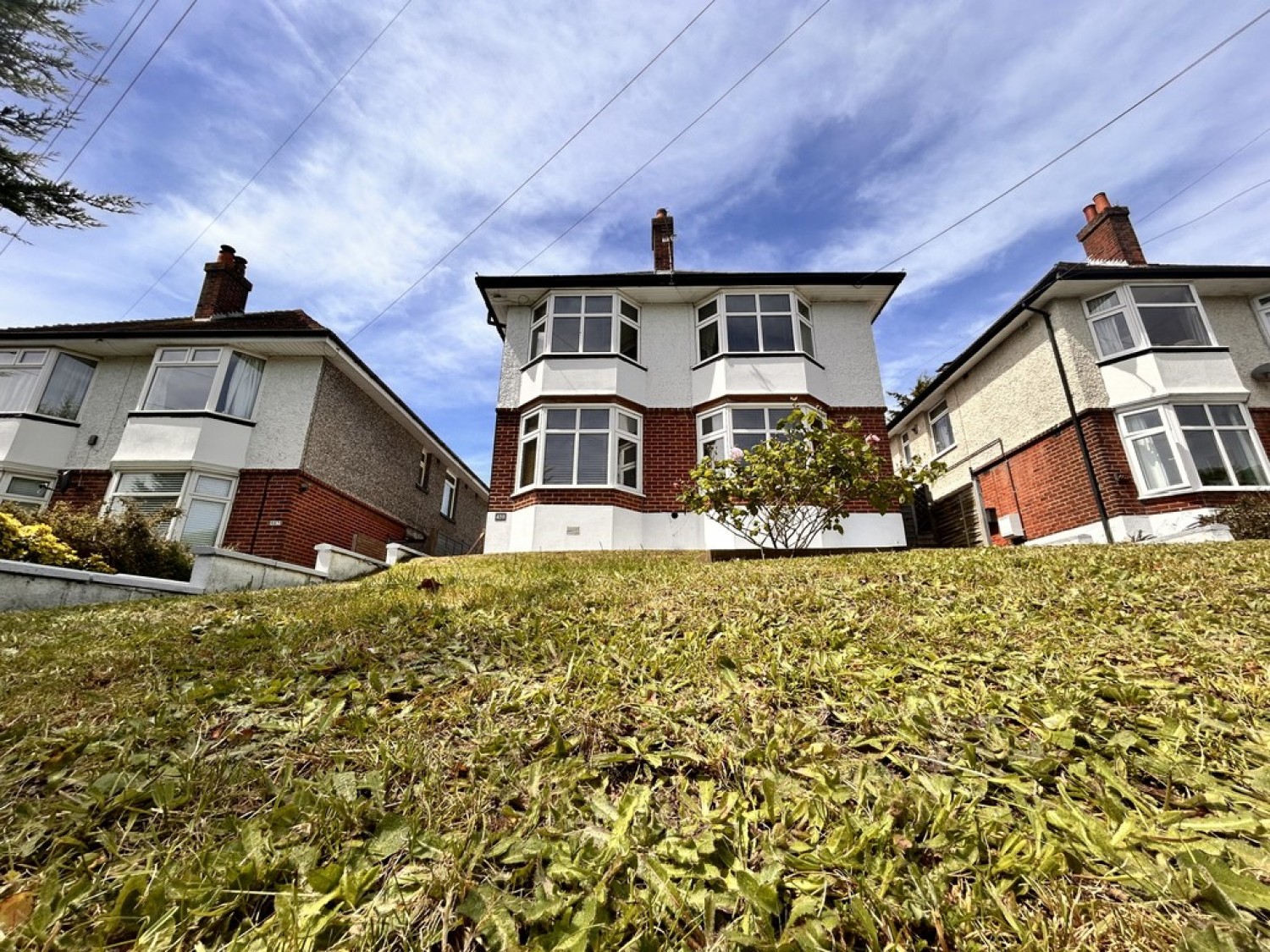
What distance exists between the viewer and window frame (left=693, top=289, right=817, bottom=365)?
13422mm

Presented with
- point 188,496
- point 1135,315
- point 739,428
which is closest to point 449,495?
point 188,496

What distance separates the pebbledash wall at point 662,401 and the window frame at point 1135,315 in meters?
5.38

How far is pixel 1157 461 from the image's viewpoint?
1206 centimetres

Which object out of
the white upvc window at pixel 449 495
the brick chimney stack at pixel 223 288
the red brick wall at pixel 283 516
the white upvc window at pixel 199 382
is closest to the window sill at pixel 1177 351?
the red brick wall at pixel 283 516

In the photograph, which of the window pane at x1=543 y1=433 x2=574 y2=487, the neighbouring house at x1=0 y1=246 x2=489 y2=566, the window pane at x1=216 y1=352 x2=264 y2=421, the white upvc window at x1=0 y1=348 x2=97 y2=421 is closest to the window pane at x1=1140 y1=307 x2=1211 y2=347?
the window pane at x1=543 y1=433 x2=574 y2=487

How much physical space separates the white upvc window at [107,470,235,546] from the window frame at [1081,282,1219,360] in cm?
2161

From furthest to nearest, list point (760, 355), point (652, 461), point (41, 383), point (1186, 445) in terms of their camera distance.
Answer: point (41, 383) → point (760, 355) → point (652, 461) → point (1186, 445)

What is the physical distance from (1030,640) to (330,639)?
4399 mm

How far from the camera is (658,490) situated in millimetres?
12664

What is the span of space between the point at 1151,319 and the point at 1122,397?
7.51 ft

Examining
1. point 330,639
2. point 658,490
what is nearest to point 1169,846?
point 330,639

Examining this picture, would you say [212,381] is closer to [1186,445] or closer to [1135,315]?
[1135,315]

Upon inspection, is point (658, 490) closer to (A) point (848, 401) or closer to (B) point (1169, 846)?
(A) point (848, 401)

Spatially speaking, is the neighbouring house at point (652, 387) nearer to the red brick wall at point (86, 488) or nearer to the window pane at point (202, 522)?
the window pane at point (202, 522)
